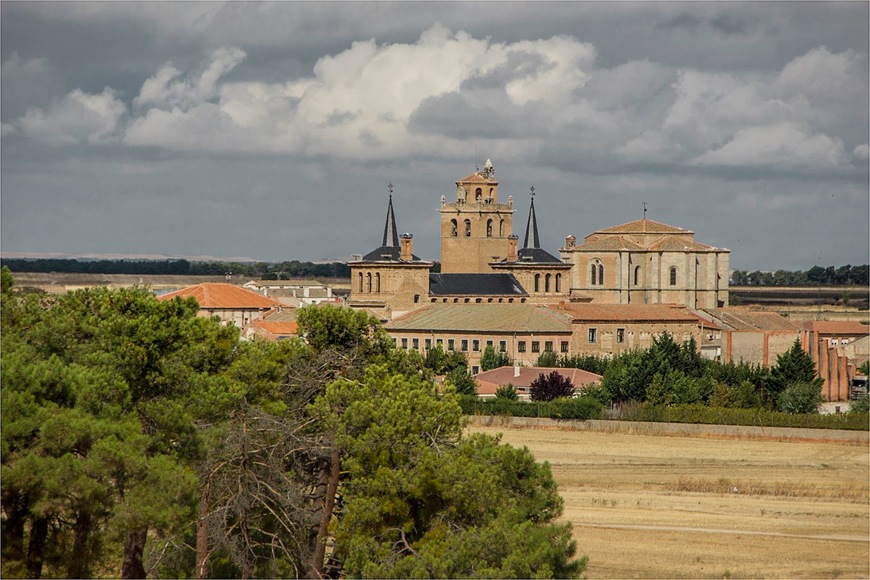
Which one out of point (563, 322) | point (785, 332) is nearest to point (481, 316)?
point (563, 322)

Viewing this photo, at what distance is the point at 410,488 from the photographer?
24469 millimetres

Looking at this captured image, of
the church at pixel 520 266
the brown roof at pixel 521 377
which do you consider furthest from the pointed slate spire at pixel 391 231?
the brown roof at pixel 521 377

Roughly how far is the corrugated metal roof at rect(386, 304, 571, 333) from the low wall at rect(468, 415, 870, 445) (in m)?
18.6

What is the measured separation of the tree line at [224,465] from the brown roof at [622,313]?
48.1 meters

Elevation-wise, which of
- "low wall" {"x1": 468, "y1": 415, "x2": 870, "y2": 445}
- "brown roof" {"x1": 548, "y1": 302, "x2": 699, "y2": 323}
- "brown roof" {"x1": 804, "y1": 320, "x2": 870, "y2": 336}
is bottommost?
"low wall" {"x1": 468, "y1": 415, "x2": 870, "y2": 445}

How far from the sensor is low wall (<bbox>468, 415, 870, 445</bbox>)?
50375mm

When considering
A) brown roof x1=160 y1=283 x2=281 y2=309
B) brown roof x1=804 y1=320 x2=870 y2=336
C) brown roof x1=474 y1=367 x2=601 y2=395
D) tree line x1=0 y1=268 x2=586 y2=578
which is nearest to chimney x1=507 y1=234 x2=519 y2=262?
brown roof x1=160 y1=283 x2=281 y2=309

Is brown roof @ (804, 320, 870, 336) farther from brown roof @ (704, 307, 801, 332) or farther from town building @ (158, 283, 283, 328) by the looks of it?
town building @ (158, 283, 283, 328)

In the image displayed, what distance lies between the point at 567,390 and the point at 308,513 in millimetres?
34280

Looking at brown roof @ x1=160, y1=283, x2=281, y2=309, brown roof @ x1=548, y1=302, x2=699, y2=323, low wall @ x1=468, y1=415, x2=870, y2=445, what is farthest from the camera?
brown roof @ x1=160, y1=283, x2=281, y2=309

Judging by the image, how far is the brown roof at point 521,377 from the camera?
6209cm

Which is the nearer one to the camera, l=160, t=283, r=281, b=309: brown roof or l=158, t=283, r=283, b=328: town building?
l=158, t=283, r=283, b=328: town building

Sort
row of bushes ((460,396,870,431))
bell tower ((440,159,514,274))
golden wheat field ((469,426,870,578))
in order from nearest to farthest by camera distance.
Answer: golden wheat field ((469,426,870,578)), row of bushes ((460,396,870,431)), bell tower ((440,159,514,274))

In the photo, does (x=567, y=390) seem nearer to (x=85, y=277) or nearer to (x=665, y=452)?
(x=665, y=452)
